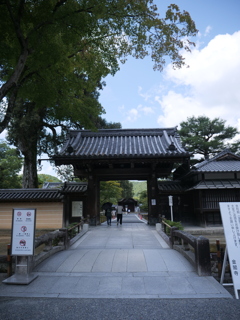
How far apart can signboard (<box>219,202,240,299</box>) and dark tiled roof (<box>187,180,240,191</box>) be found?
344 inches

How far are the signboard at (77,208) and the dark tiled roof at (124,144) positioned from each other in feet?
11.9

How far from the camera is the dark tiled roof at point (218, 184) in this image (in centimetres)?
1423

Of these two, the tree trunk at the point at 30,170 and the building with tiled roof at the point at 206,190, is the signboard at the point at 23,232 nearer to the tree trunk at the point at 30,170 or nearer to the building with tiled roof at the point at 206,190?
the building with tiled roof at the point at 206,190

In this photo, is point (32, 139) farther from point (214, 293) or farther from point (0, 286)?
point (214, 293)

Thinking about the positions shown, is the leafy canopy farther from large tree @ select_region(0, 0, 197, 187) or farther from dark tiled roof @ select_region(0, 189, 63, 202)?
dark tiled roof @ select_region(0, 189, 63, 202)

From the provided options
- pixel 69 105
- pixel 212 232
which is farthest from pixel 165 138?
pixel 69 105

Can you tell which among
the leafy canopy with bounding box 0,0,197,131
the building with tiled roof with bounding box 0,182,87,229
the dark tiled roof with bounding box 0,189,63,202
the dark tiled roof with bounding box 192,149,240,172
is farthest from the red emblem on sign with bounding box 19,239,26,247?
the dark tiled roof with bounding box 192,149,240,172

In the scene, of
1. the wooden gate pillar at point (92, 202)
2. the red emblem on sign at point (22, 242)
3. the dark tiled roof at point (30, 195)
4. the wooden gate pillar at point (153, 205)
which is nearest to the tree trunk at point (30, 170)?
the dark tiled roof at point (30, 195)

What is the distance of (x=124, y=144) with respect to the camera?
54.4 ft

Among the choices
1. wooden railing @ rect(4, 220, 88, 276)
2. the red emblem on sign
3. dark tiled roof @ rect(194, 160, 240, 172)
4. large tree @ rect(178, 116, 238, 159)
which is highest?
large tree @ rect(178, 116, 238, 159)

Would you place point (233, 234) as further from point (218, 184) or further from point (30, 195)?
point (30, 195)

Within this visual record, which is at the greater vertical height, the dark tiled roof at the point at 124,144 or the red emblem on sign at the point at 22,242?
the dark tiled roof at the point at 124,144

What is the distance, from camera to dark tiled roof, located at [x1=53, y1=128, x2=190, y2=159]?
13.6 meters

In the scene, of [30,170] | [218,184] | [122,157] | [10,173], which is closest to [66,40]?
[122,157]
